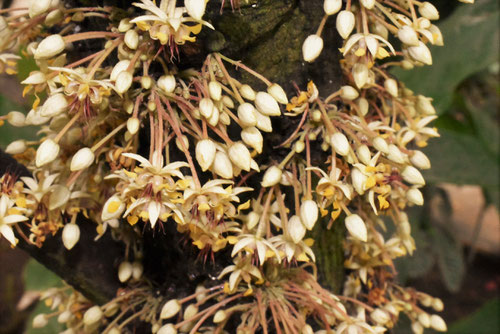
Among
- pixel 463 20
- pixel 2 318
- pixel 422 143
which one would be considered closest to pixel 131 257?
pixel 422 143

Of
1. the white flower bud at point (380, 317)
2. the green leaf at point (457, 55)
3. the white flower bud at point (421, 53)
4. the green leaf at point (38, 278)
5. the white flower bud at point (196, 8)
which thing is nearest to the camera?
the white flower bud at point (196, 8)

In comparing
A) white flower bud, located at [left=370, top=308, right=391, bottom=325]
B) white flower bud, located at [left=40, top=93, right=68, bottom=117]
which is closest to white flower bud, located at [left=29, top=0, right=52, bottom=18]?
white flower bud, located at [left=40, top=93, right=68, bottom=117]

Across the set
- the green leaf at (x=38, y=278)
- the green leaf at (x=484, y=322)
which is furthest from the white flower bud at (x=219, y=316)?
the green leaf at (x=484, y=322)

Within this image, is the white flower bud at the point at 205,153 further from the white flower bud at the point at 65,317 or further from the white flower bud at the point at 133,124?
the white flower bud at the point at 65,317

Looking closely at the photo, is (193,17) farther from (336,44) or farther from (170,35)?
(336,44)

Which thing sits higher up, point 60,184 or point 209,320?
point 60,184

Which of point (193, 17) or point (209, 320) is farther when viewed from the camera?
Answer: point (209, 320)

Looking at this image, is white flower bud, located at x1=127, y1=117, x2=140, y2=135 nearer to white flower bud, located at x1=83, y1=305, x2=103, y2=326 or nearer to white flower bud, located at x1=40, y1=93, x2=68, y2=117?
white flower bud, located at x1=40, y1=93, x2=68, y2=117
